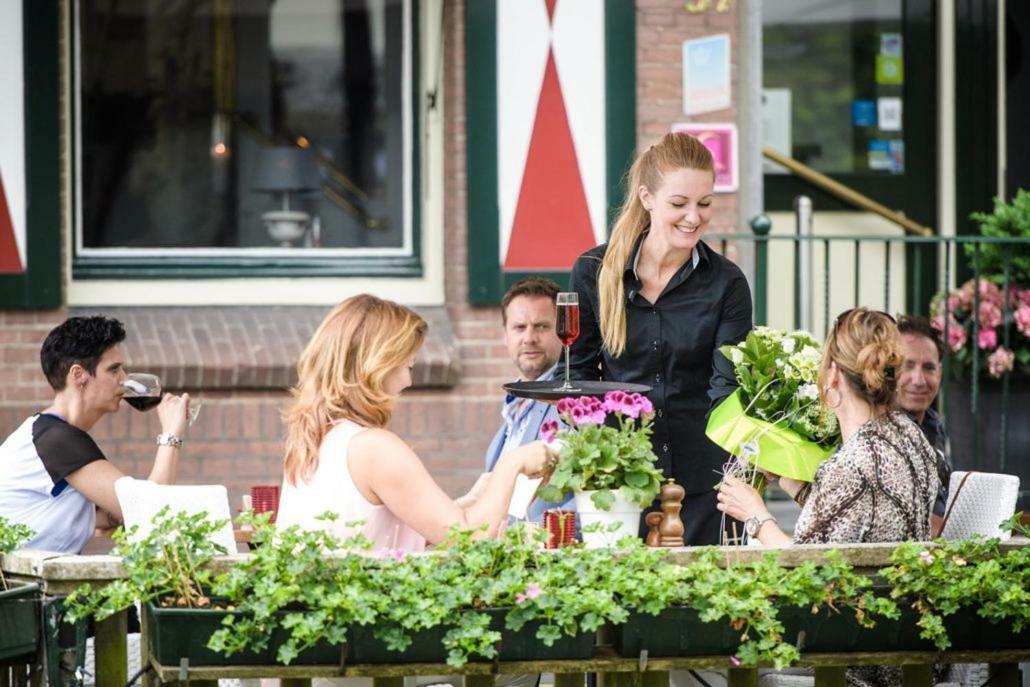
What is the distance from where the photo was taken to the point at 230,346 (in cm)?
766

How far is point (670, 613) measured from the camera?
3469 millimetres

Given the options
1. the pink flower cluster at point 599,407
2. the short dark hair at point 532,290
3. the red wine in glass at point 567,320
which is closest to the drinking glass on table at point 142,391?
the short dark hair at point 532,290

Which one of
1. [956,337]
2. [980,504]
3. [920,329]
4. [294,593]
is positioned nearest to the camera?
[294,593]

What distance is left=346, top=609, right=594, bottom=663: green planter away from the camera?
133 inches

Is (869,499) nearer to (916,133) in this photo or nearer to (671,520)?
(671,520)

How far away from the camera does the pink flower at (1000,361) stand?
7727 mm

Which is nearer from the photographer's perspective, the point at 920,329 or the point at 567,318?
the point at 567,318

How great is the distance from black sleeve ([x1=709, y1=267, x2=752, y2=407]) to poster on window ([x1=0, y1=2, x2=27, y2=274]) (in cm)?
388

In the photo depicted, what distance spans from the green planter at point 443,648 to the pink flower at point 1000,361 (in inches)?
186

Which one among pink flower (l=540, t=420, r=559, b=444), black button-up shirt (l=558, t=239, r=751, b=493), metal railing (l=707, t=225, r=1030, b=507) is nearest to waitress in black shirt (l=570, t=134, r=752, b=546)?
black button-up shirt (l=558, t=239, r=751, b=493)

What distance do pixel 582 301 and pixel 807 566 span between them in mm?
1556

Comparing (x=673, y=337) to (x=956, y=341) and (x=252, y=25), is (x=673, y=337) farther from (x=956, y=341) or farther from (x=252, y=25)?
(x=252, y=25)

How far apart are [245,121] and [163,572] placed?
516cm

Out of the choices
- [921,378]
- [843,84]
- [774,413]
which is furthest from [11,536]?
[843,84]
